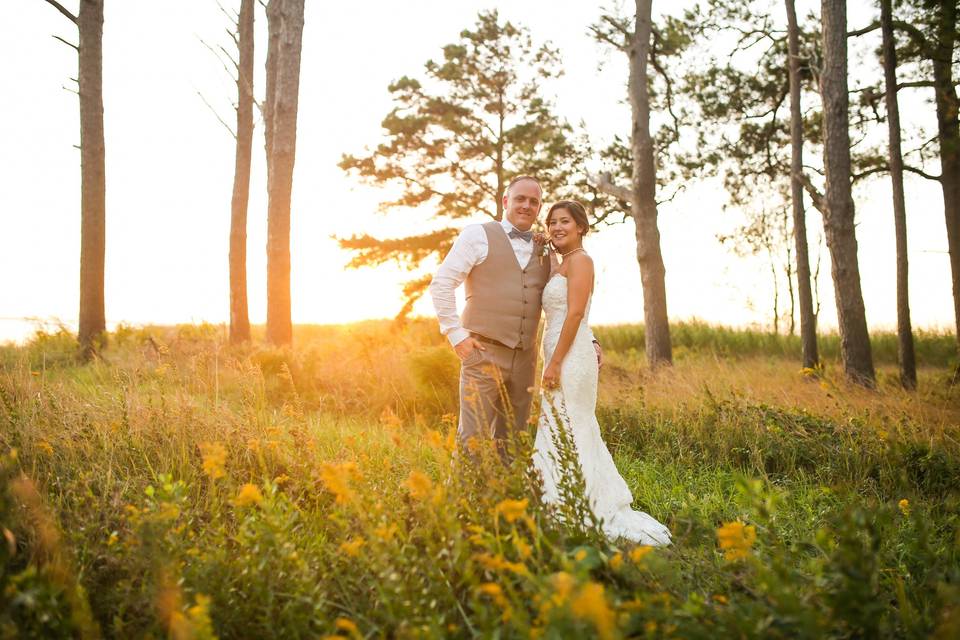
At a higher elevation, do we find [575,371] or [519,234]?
[519,234]

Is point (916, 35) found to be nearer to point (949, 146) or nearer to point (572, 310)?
point (949, 146)

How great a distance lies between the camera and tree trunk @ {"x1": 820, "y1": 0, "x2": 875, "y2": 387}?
9.26 metres

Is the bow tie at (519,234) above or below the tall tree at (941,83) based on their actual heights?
below

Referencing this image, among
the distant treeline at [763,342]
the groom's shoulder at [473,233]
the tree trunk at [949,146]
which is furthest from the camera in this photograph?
the distant treeline at [763,342]

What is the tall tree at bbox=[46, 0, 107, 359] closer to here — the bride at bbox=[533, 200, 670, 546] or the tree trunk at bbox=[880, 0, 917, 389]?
the bride at bbox=[533, 200, 670, 546]

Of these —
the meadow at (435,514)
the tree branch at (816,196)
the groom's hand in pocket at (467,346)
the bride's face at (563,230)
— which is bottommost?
the meadow at (435,514)

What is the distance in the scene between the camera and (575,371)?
4.47 metres

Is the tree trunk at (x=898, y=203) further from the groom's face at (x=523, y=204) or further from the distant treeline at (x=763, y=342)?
the groom's face at (x=523, y=204)

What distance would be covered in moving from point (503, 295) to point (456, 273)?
36cm

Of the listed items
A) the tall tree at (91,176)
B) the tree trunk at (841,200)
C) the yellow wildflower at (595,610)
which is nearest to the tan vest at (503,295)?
the yellow wildflower at (595,610)

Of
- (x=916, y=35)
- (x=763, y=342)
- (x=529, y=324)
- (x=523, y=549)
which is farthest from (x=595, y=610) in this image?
(x=763, y=342)

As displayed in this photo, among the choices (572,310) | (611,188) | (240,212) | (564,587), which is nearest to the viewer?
(564,587)

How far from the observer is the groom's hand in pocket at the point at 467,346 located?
175 inches

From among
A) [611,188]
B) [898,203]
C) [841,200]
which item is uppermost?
[611,188]
